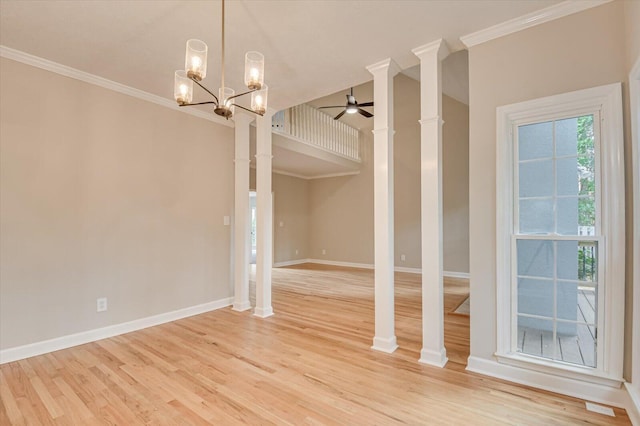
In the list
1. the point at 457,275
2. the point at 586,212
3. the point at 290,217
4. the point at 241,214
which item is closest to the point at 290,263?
the point at 290,217

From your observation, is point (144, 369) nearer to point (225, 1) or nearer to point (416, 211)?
point (225, 1)

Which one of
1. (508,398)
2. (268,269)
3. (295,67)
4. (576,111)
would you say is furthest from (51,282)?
Answer: (576,111)

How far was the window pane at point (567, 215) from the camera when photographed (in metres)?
2.19

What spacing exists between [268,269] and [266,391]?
1978mm

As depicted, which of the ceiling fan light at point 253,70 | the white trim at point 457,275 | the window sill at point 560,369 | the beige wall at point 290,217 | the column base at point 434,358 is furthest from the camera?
the beige wall at point 290,217

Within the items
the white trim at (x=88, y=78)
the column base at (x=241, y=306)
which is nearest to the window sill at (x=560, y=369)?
the column base at (x=241, y=306)

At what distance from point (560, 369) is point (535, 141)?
1.67m

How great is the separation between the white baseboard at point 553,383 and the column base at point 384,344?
0.66 metres

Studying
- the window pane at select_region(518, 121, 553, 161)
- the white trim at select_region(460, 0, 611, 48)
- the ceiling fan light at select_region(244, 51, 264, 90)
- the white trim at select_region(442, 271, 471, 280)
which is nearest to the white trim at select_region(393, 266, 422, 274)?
the white trim at select_region(442, 271, 471, 280)

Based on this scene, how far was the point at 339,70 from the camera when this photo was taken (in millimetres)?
3141

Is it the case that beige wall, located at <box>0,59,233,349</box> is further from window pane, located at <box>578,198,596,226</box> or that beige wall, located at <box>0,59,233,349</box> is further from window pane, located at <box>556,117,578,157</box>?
window pane, located at <box>578,198,596,226</box>

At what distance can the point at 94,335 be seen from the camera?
317cm

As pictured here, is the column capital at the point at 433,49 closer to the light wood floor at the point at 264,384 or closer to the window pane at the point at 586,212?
the window pane at the point at 586,212

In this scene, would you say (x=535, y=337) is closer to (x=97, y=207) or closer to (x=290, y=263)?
(x=97, y=207)
